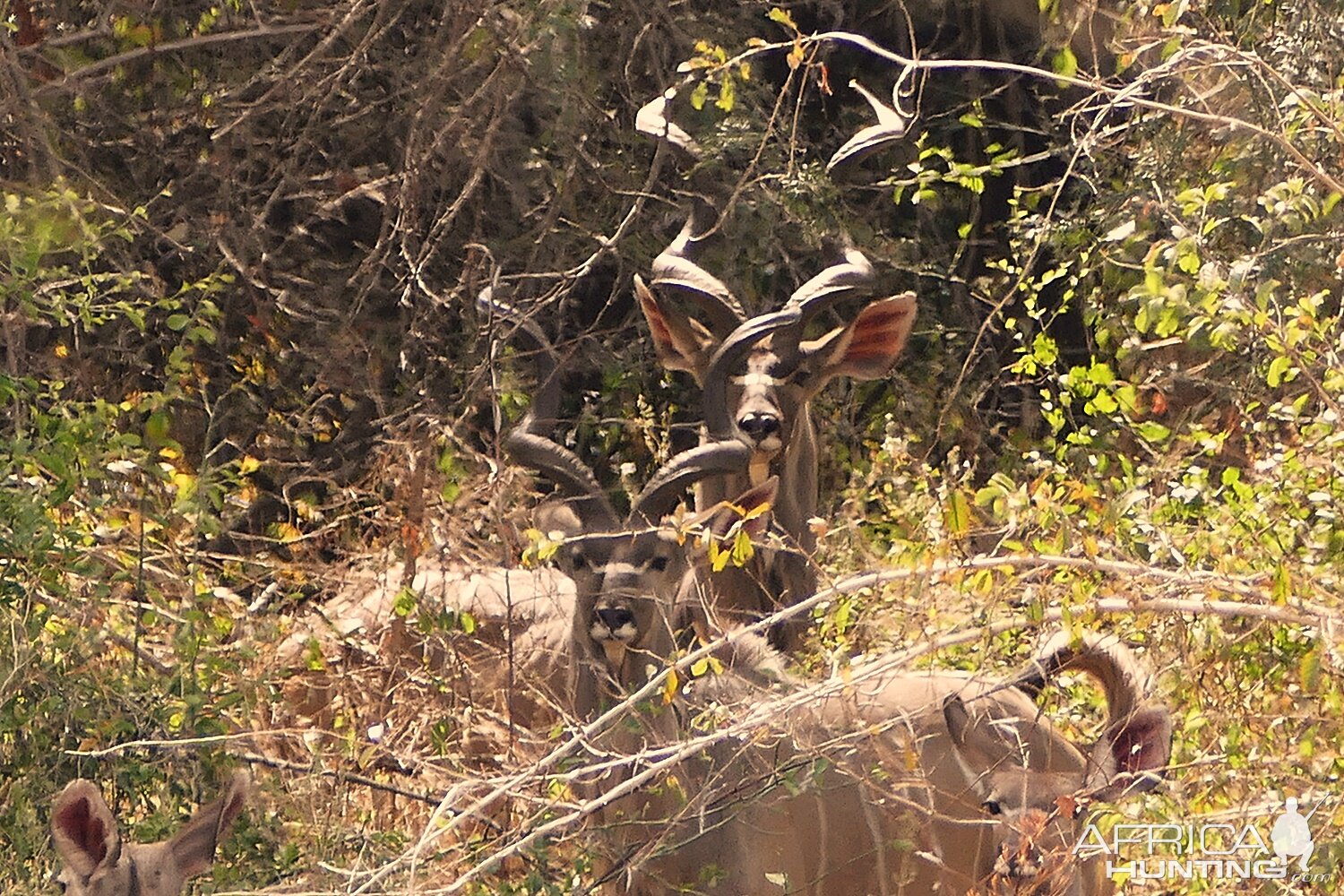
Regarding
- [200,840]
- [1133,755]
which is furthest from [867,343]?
[200,840]

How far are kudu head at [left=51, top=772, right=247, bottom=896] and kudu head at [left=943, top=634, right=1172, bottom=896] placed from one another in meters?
1.49

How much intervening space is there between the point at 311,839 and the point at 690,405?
11.4 ft

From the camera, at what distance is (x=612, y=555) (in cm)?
457

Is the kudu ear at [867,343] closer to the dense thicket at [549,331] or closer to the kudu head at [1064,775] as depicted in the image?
the dense thicket at [549,331]

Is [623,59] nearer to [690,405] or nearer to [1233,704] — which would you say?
[690,405]

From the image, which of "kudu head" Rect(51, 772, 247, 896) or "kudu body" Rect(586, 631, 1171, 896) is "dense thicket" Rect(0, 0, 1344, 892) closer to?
"kudu body" Rect(586, 631, 1171, 896)

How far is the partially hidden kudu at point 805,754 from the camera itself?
4023 millimetres

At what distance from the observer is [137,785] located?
443 cm

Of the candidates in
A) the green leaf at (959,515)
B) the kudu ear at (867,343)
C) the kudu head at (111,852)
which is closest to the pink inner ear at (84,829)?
the kudu head at (111,852)

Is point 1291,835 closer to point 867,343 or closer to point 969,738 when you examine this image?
point 969,738

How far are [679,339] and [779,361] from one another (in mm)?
311

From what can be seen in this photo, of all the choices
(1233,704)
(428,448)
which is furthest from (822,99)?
(1233,704)

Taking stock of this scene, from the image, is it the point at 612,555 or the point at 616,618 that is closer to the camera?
the point at 616,618

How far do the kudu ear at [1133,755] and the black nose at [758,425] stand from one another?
70.6 inches
